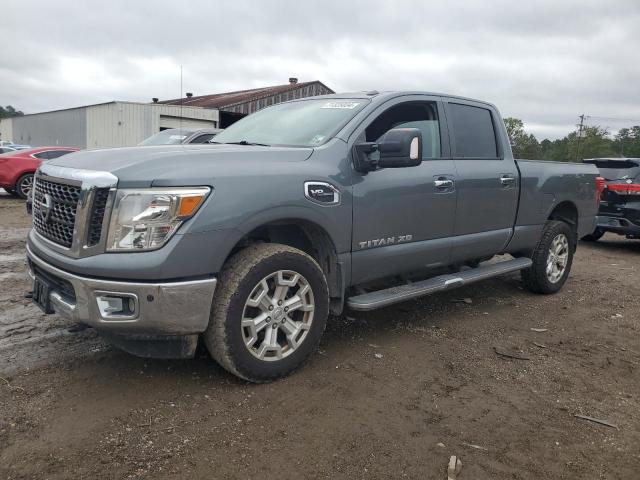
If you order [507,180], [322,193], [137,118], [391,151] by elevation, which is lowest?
[322,193]

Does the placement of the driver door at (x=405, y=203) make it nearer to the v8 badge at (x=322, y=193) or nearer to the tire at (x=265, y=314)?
the v8 badge at (x=322, y=193)

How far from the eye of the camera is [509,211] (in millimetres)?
5082

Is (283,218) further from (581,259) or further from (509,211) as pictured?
(581,259)

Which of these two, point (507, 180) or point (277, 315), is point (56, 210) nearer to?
point (277, 315)

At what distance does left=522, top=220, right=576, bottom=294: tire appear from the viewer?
5.65 metres

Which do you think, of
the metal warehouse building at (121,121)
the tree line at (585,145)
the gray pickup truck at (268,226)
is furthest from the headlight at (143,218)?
the tree line at (585,145)

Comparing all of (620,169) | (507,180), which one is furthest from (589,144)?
(507,180)

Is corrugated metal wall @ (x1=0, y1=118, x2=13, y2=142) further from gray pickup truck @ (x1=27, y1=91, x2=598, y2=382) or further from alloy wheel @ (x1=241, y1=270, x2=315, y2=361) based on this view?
alloy wheel @ (x1=241, y1=270, x2=315, y2=361)

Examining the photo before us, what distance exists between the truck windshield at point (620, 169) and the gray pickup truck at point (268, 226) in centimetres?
545

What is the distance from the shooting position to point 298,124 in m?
4.11

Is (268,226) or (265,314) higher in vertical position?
(268,226)

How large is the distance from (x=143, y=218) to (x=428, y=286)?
233cm

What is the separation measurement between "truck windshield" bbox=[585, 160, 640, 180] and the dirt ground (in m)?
5.37

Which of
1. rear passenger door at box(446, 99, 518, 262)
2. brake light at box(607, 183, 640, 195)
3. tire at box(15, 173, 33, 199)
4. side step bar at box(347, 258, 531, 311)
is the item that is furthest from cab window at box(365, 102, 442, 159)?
tire at box(15, 173, 33, 199)
